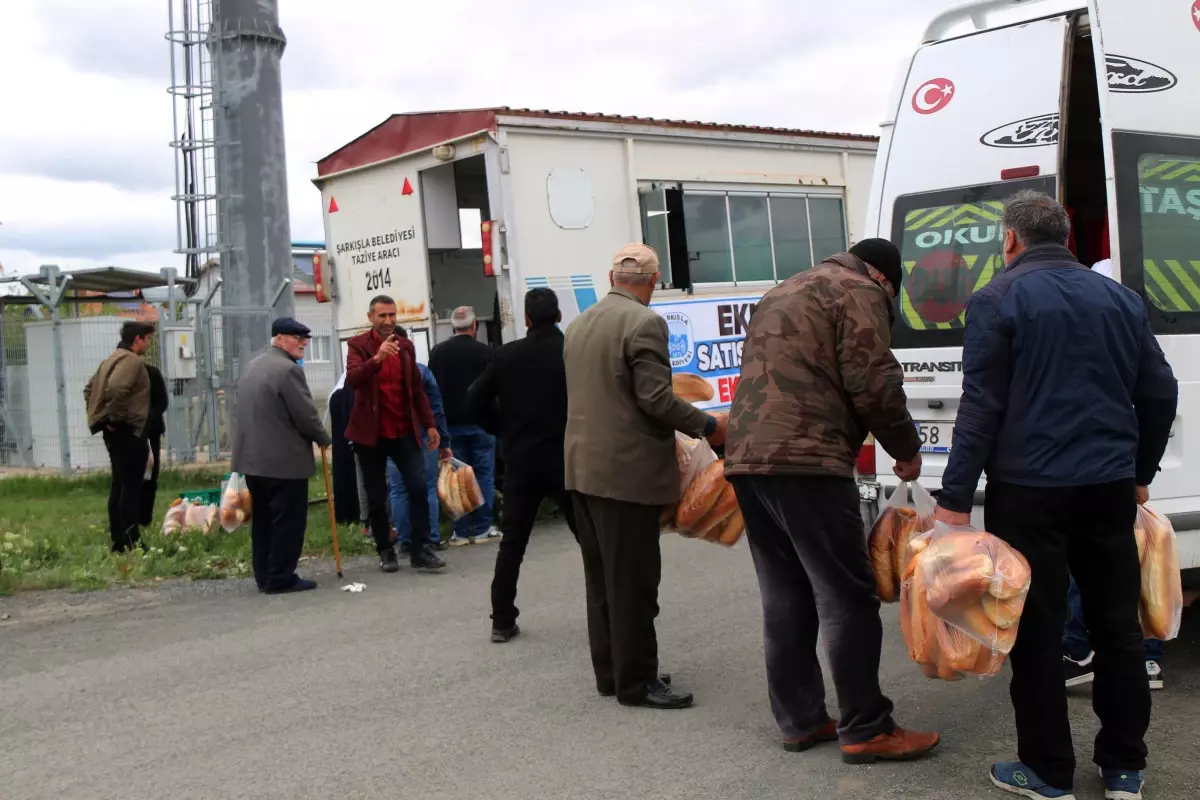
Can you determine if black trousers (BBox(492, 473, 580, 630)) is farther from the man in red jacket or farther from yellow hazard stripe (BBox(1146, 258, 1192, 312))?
yellow hazard stripe (BBox(1146, 258, 1192, 312))

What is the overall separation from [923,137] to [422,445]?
4213 mm

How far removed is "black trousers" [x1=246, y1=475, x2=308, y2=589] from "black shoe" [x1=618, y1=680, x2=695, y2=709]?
3.48 metres

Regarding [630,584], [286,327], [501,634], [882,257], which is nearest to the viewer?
[882,257]

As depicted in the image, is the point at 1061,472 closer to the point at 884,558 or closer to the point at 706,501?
the point at 884,558

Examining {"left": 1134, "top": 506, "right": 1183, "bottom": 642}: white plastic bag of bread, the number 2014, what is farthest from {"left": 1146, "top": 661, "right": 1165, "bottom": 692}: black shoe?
the number 2014

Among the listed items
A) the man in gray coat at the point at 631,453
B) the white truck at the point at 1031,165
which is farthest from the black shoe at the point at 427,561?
the white truck at the point at 1031,165

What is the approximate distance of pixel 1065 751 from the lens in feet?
12.6

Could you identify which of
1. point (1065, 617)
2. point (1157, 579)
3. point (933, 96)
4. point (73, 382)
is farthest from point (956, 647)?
point (73, 382)

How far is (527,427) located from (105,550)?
457 cm

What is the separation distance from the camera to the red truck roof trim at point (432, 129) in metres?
9.87

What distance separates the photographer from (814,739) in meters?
4.45

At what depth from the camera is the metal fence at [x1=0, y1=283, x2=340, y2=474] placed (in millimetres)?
13281

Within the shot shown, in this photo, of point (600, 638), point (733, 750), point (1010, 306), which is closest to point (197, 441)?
point (600, 638)

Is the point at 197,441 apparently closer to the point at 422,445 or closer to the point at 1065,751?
the point at 422,445
